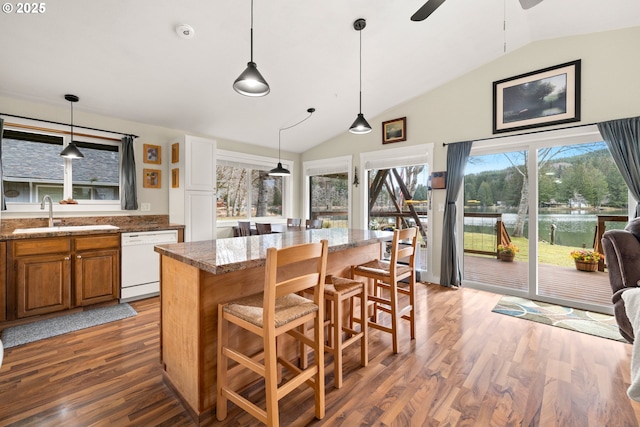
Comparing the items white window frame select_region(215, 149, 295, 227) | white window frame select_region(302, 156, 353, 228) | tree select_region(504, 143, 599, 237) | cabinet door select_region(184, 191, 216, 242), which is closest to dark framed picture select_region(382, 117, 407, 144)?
white window frame select_region(302, 156, 353, 228)

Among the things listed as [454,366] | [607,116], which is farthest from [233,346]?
[607,116]

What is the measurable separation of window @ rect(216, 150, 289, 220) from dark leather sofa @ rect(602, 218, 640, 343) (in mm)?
4882

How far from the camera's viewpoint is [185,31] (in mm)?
2557

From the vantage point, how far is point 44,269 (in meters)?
2.79

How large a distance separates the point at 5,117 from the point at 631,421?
5.76 m

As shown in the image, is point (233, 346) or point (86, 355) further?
point (86, 355)

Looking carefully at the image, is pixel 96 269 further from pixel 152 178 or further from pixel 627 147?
pixel 627 147

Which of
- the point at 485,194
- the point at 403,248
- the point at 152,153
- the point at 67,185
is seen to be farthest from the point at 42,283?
the point at 485,194

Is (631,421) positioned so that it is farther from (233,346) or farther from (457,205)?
(457,205)

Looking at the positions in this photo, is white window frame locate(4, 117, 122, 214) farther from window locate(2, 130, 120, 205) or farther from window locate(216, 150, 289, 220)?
window locate(216, 150, 289, 220)

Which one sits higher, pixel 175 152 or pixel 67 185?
pixel 175 152

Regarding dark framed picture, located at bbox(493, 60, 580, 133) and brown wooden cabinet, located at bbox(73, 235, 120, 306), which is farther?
dark framed picture, located at bbox(493, 60, 580, 133)

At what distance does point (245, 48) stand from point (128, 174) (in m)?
2.38

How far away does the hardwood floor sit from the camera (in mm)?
1567
